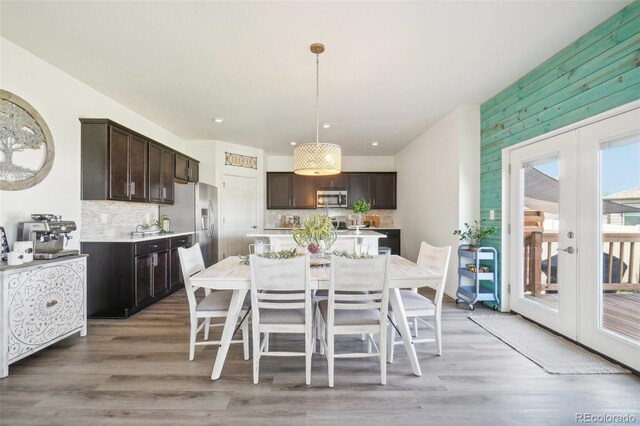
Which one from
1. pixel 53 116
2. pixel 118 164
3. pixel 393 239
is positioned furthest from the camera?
pixel 393 239

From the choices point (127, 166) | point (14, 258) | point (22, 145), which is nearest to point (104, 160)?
point (127, 166)

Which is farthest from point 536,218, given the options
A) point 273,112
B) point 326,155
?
point 273,112

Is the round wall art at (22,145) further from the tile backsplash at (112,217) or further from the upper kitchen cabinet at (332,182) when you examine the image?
the upper kitchen cabinet at (332,182)

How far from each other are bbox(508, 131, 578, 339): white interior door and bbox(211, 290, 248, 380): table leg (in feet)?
9.32

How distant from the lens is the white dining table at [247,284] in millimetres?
1995

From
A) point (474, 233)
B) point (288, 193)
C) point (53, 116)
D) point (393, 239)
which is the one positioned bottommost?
point (393, 239)

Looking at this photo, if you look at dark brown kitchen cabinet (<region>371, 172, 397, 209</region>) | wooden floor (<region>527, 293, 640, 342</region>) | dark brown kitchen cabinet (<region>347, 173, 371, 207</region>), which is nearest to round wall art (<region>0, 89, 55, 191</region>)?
wooden floor (<region>527, 293, 640, 342</region>)

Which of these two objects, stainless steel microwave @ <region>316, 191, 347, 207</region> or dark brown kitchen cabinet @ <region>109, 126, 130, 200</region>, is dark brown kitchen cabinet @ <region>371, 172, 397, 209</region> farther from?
dark brown kitchen cabinet @ <region>109, 126, 130, 200</region>

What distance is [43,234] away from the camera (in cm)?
250

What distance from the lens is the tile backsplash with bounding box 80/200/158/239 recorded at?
11.0 feet

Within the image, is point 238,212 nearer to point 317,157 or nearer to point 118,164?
point 118,164

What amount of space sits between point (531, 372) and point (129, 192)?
431cm

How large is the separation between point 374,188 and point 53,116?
5.56 m

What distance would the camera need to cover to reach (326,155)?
8.78 feet
